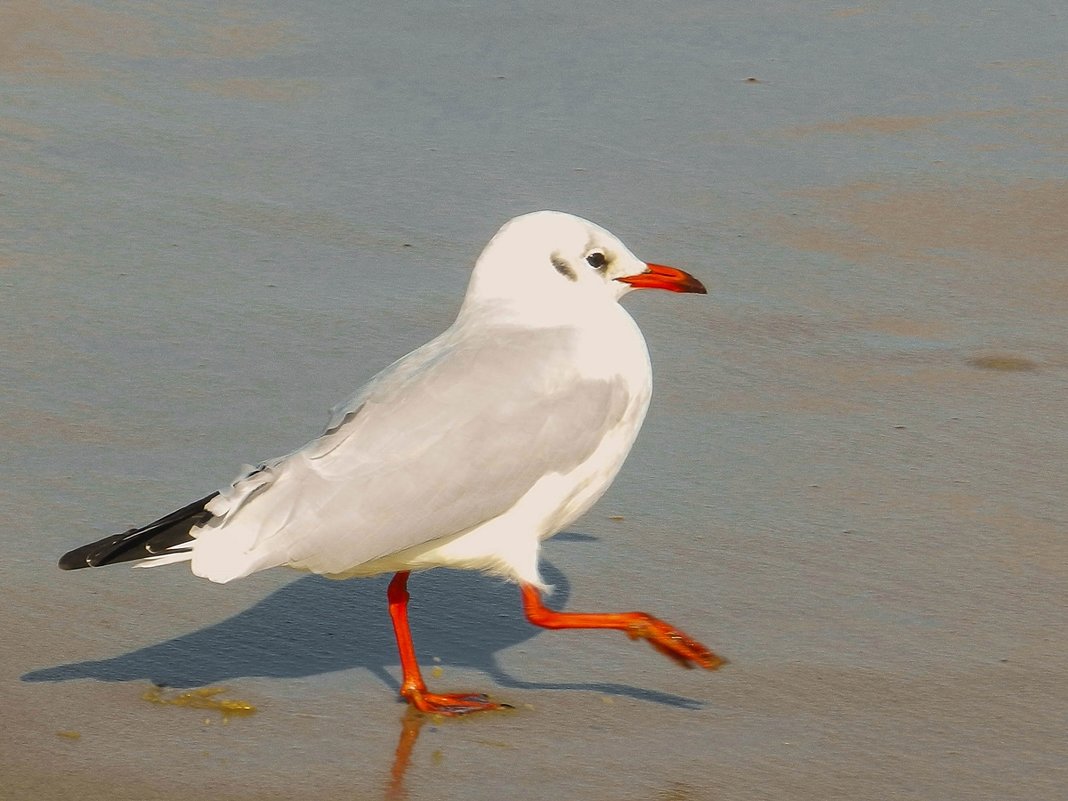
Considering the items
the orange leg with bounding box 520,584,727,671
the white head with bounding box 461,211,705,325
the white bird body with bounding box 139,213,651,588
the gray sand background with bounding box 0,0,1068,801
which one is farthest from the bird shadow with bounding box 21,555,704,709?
the white head with bounding box 461,211,705,325

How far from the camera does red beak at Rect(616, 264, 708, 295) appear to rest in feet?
14.3

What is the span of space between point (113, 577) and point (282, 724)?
86cm

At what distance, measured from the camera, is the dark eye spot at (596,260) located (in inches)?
168

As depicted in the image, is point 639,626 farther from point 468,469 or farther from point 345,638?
point 345,638

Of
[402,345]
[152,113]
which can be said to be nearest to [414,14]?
[152,113]

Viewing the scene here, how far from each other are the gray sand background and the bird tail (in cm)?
31

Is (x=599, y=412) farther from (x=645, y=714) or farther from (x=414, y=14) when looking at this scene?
(x=414, y=14)

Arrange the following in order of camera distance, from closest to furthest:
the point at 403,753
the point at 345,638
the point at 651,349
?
the point at 403,753 → the point at 345,638 → the point at 651,349

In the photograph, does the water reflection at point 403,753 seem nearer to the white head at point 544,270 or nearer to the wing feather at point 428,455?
the wing feather at point 428,455

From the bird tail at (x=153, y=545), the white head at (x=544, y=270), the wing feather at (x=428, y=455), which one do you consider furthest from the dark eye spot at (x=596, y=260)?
the bird tail at (x=153, y=545)

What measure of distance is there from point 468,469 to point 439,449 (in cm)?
8

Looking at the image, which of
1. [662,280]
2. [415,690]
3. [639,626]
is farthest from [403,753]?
[662,280]

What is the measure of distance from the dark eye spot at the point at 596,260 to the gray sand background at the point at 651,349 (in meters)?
0.78

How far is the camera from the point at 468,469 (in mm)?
3945
